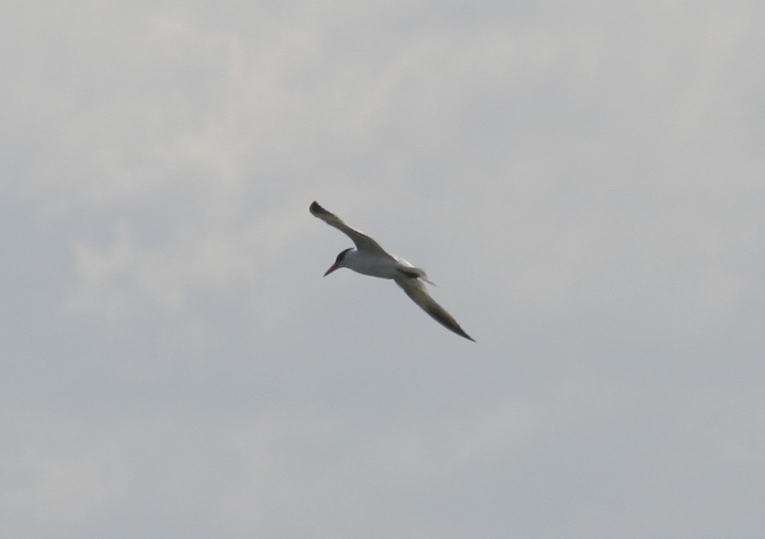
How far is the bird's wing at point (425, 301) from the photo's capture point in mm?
34688

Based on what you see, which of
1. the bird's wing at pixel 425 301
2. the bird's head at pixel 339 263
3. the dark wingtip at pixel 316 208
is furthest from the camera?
the bird's wing at pixel 425 301

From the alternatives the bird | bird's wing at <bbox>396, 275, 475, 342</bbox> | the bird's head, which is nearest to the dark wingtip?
the bird

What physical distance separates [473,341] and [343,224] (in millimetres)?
4194

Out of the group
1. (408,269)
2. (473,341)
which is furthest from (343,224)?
(473,341)

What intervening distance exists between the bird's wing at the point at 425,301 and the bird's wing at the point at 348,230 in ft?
7.50

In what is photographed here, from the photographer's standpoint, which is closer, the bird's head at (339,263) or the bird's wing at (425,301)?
the bird's head at (339,263)

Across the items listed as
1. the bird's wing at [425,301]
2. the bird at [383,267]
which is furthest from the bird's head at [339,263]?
the bird's wing at [425,301]

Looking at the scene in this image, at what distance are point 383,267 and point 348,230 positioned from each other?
5.75 feet

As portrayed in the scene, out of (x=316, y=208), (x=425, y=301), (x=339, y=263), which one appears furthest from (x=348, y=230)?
(x=425, y=301)

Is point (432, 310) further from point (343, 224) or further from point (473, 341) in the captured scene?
point (343, 224)

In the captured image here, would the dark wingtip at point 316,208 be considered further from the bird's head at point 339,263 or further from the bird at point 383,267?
the bird's head at point 339,263

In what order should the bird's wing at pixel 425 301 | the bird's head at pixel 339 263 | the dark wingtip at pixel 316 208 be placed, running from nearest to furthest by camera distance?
1. the dark wingtip at pixel 316 208
2. the bird's head at pixel 339 263
3. the bird's wing at pixel 425 301

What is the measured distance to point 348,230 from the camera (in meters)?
31.2

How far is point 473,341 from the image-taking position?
3294 centimetres
